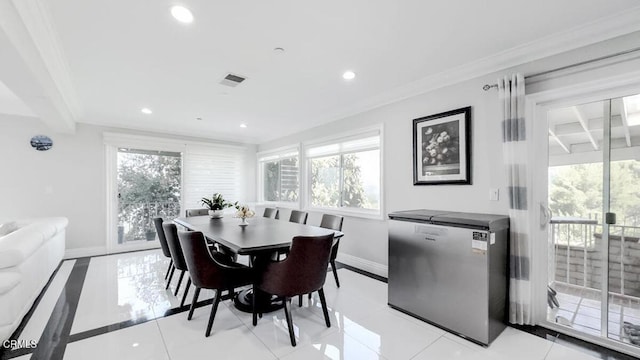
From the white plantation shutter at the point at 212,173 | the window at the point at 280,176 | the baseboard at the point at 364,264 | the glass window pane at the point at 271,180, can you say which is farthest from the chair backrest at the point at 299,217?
the white plantation shutter at the point at 212,173

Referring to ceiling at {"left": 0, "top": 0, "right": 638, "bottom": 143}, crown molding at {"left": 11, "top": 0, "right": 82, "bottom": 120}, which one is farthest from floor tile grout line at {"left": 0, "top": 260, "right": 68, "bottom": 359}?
ceiling at {"left": 0, "top": 0, "right": 638, "bottom": 143}

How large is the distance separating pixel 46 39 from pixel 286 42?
189 cm

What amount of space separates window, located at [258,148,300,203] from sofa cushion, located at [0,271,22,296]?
3.84 m

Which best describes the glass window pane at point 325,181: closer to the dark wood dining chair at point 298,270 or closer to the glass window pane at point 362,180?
the glass window pane at point 362,180

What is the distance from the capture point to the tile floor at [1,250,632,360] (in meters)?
1.99

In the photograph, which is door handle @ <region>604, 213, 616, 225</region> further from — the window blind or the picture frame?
the window blind

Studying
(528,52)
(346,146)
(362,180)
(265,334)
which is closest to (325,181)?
(346,146)

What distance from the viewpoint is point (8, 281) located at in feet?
6.89

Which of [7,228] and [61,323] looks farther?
[7,228]

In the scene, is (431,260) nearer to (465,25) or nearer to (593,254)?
(593,254)

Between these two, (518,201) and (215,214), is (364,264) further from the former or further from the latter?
(215,214)

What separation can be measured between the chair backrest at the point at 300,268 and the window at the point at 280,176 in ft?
10.6

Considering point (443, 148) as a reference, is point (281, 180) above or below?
below

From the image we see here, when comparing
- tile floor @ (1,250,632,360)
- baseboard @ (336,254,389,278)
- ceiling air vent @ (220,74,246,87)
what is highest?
ceiling air vent @ (220,74,246,87)
